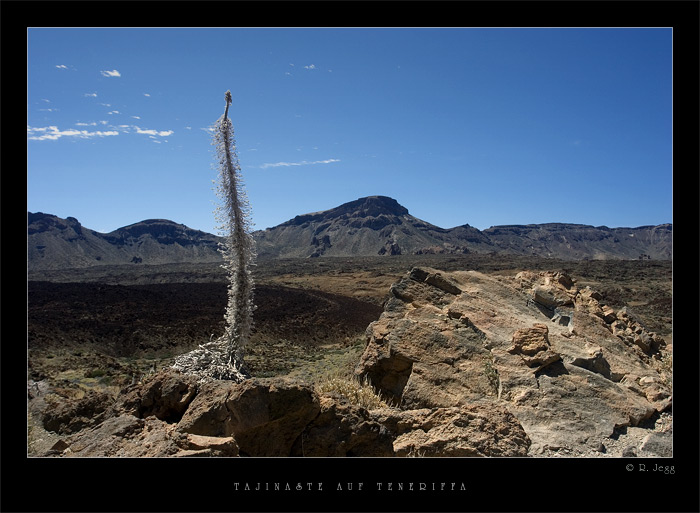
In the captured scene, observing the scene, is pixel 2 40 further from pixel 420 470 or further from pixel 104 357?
pixel 104 357

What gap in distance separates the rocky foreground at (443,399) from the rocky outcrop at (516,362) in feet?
0.06

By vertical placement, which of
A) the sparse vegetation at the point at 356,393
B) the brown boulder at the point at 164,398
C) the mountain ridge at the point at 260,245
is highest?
the mountain ridge at the point at 260,245

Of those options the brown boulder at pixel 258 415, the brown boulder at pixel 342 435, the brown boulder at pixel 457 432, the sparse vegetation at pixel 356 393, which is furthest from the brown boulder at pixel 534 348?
the brown boulder at pixel 258 415

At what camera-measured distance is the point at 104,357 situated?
1389 cm

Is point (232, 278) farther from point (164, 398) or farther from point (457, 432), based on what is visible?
point (457, 432)

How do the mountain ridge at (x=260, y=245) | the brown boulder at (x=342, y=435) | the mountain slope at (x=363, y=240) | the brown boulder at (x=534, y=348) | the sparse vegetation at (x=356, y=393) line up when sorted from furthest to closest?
the mountain slope at (x=363, y=240) < the mountain ridge at (x=260, y=245) < the brown boulder at (x=534, y=348) < the sparse vegetation at (x=356, y=393) < the brown boulder at (x=342, y=435)

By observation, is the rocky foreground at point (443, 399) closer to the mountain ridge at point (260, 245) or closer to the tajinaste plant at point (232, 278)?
the tajinaste plant at point (232, 278)

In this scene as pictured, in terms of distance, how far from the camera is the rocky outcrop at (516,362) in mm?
4734

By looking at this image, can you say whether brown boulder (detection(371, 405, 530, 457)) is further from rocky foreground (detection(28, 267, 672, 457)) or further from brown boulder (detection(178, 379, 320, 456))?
brown boulder (detection(178, 379, 320, 456))

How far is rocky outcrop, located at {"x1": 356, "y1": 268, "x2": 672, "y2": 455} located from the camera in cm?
473

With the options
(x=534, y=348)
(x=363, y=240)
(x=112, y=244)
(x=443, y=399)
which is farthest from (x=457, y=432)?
(x=112, y=244)

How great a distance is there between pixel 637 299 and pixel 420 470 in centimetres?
3541

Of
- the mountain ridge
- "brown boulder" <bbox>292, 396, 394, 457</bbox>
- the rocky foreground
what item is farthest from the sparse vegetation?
the mountain ridge
